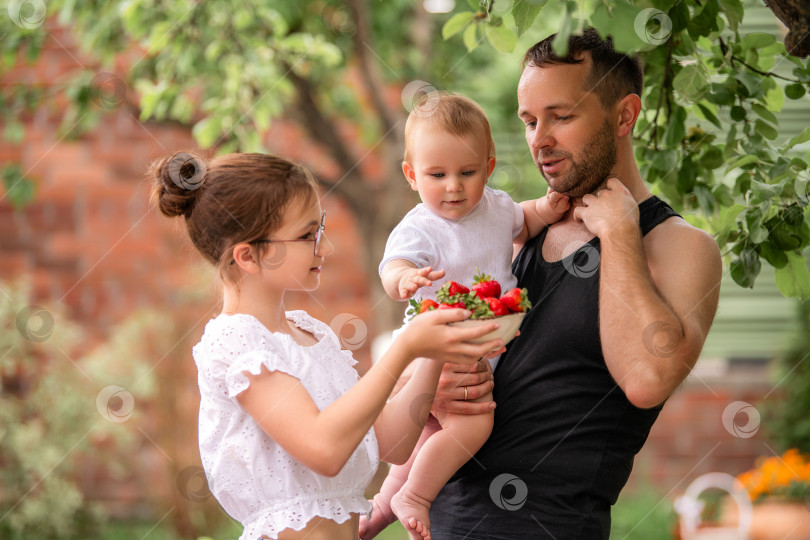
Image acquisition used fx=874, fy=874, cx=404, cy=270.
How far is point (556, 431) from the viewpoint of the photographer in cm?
184

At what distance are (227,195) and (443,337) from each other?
0.50 metres

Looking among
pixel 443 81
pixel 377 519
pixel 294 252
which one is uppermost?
pixel 294 252

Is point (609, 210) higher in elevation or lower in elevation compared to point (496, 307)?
lower

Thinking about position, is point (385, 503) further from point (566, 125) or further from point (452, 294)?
point (566, 125)

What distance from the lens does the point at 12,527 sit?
507 cm

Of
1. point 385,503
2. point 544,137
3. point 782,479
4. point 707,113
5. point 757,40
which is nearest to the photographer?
point 544,137

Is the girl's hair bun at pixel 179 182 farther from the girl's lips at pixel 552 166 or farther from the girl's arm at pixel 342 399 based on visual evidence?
the girl's lips at pixel 552 166

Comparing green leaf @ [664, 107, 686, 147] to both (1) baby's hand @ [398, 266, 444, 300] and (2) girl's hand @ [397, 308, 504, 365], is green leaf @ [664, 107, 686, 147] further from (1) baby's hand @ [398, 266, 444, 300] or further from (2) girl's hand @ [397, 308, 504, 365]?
(2) girl's hand @ [397, 308, 504, 365]

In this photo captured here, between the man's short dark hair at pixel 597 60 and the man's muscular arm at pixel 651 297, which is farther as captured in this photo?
the man's short dark hair at pixel 597 60

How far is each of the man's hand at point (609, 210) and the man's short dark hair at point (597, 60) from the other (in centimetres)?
20

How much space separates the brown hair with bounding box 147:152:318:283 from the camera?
164 centimetres

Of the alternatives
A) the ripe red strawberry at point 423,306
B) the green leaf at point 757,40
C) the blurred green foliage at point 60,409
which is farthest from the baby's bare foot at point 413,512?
the blurred green foliage at point 60,409

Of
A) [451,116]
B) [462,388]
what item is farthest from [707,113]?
[462,388]

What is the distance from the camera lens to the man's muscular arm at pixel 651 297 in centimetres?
168
